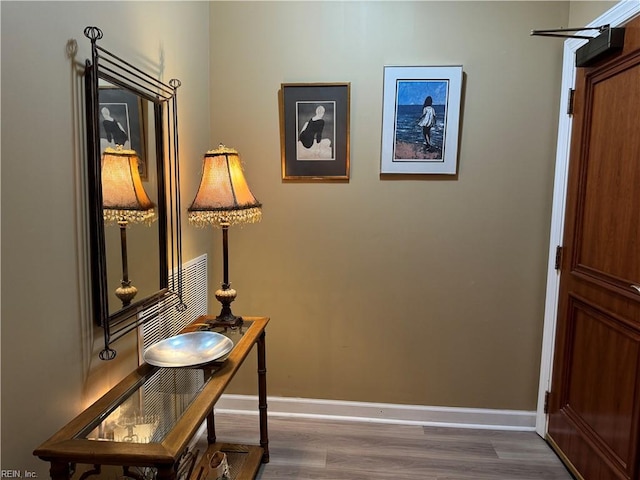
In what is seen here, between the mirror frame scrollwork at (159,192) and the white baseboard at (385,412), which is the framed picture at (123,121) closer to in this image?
the mirror frame scrollwork at (159,192)

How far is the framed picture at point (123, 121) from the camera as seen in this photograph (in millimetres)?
1352

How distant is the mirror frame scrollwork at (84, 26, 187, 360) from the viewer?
4.19 ft

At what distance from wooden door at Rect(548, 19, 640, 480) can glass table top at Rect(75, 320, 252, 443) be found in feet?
5.33

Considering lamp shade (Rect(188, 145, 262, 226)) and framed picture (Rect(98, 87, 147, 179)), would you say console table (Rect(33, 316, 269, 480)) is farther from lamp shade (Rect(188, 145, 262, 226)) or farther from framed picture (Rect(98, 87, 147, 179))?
Result: framed picture (Rect(98, 87, 147, 179))

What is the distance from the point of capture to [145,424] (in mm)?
1182

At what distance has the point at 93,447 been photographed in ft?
3.40

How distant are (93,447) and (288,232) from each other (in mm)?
1559

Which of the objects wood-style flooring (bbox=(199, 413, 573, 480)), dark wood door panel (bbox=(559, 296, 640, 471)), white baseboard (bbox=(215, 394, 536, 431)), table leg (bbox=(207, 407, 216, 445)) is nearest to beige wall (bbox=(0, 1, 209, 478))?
table leg (bbox=(207, 407, 216, 445))

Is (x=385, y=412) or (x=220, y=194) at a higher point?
(x=220, y=194)

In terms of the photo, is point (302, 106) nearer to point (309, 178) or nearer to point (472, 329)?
point (309, 178)

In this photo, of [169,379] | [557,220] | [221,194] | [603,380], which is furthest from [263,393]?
[557,220]

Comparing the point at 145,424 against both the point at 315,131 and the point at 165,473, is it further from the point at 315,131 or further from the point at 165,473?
the point at 315,131

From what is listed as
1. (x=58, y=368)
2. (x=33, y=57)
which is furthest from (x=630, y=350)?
(x=33, y=57)

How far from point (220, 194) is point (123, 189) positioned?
416 mm
